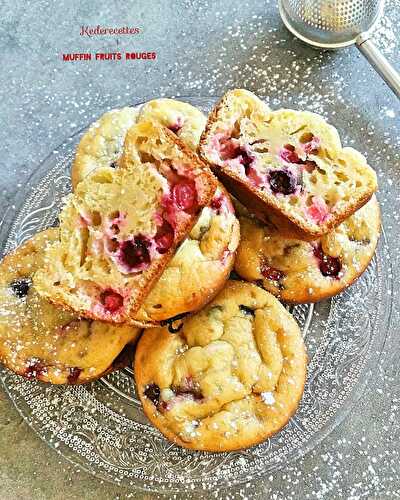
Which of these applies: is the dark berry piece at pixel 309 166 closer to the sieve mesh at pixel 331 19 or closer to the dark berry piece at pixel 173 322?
the dark berry piece at pixel 173 322

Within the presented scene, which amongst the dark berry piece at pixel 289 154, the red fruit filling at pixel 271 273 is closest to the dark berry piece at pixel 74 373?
the red fruit filling at pixel 271 273

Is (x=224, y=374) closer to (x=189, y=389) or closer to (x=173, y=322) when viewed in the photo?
(x=189, y=389)

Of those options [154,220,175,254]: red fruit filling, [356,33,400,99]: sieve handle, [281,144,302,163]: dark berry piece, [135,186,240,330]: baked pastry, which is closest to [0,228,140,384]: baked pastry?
[135,186,240,330]: baked pastry

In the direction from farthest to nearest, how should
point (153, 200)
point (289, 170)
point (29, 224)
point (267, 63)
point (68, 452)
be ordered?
point (267, 63) < point (29, 224) < point (68, 452) < point (289, 170) < point (153, 200)

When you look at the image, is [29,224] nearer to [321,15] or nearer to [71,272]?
[71,272]

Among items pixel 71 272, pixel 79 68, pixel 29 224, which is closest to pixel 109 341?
pixel 71 272

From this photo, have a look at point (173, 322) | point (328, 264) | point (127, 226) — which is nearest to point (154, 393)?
point (173, 322)

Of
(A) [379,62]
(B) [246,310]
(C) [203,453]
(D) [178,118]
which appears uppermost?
(A) [379,62]
